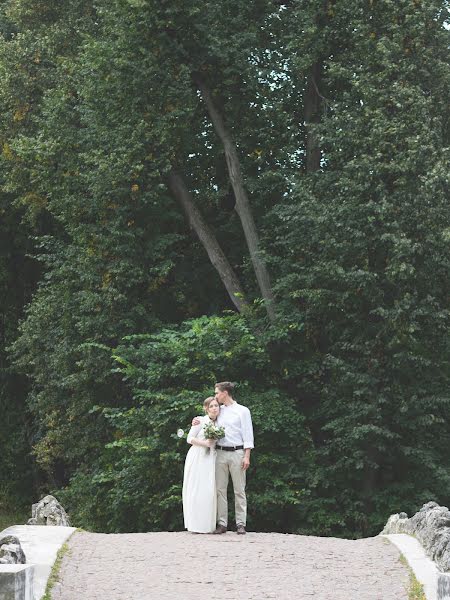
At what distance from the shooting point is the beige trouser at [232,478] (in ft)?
52.2

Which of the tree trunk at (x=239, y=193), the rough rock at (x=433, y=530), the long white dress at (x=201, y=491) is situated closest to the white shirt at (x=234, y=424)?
the long white dress at (x=201, y=491)

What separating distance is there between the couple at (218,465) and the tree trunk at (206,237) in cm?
981

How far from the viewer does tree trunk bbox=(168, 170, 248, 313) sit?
26.1 meters

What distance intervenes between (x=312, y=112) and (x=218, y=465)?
12235 mm

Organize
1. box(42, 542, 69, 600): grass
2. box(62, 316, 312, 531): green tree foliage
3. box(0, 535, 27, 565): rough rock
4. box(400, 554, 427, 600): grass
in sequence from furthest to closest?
box(62, 316, 312, 531): green tree foliage < box(400, 554, 427, 600): grass < box(42, 542, 69, 600): grass < box(0, 535, 27, 565): rough rock

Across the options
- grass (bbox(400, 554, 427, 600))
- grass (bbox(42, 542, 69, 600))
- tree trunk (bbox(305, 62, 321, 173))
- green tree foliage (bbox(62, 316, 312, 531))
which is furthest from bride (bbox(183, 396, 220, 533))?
tree trunk (bbox(305, 62, 321, 173))

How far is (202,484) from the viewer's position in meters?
16.0

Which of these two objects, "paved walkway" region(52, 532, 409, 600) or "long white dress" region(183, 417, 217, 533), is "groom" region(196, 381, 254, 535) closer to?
"long white dress" region(183, 417, 217, 533)

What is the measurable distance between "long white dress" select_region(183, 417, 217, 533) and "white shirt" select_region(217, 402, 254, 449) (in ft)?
0.74

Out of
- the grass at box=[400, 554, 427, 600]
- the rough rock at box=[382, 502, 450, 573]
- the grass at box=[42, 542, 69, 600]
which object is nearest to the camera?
the grass at box=[42, 542, 69, 600]

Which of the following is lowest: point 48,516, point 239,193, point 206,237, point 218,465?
point 48,516

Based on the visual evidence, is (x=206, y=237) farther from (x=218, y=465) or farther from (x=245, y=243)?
(x=218, y=465)

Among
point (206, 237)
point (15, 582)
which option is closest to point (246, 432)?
point (15, 582)

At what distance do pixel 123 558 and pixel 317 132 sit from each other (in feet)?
42.2
